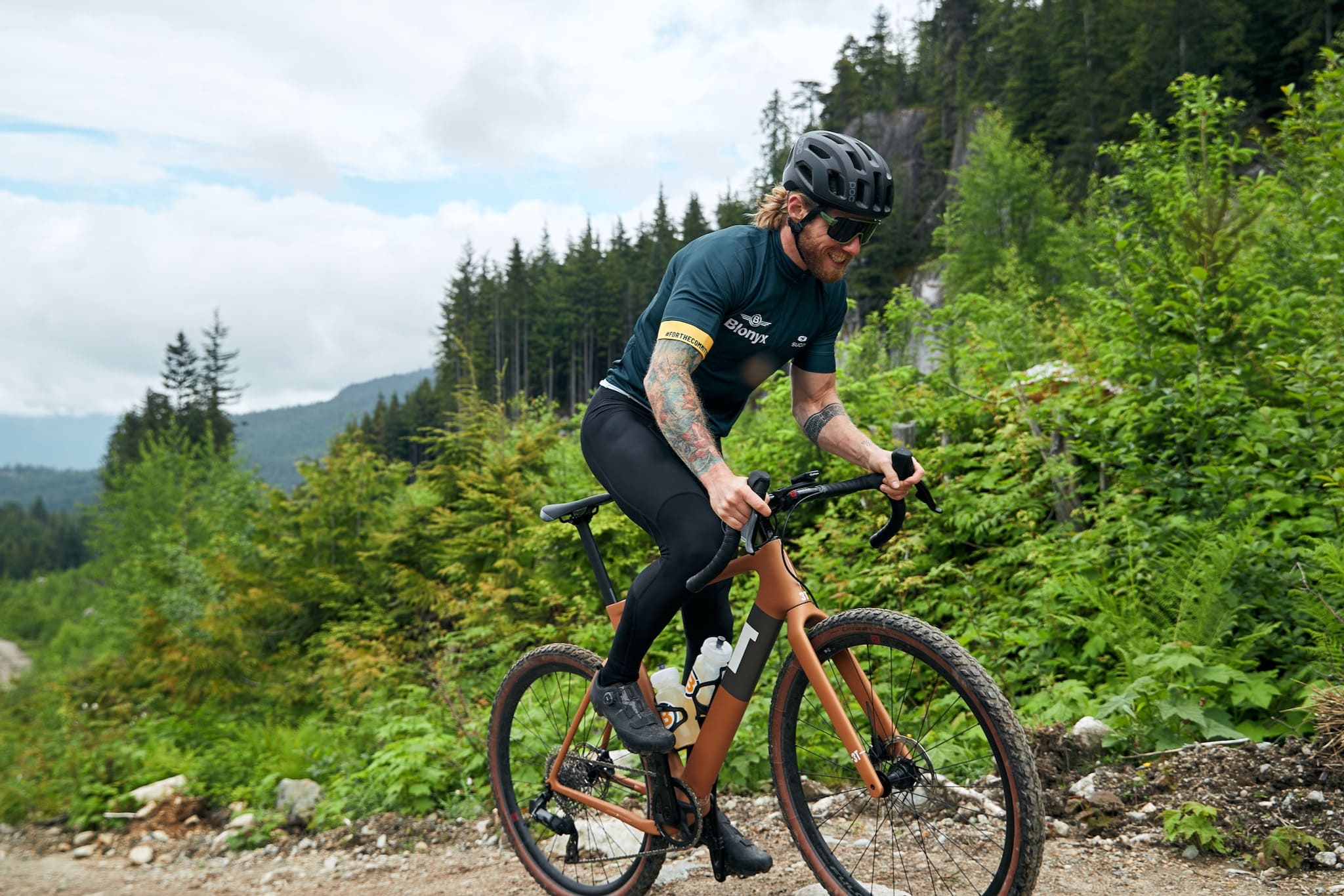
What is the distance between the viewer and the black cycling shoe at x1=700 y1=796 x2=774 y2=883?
2934 mm

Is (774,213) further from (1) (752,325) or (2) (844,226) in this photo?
(1) (752,325)

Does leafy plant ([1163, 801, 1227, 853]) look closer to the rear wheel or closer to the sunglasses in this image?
the rear wheel

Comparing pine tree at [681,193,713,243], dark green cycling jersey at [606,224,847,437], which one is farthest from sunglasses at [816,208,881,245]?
pine tree at [681,193,713,243]

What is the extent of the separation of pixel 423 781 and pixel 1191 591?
4.91m

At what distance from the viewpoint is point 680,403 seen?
2.58 metres

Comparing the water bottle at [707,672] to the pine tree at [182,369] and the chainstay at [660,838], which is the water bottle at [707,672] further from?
the pine tree at [182,369]

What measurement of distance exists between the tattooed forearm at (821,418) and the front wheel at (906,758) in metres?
0.84

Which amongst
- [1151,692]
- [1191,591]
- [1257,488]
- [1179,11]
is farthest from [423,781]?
[1179,11]

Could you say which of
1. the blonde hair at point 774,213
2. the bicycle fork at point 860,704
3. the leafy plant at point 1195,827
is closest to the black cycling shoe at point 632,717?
the bicycle fork at point 860,704

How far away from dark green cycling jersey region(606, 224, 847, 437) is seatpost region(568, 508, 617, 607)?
62cm

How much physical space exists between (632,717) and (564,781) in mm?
803

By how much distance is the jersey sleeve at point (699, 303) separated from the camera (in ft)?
8.57

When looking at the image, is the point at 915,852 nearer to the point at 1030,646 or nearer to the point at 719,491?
the point at 719,491

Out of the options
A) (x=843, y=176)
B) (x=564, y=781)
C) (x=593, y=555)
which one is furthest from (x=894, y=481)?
(x=564, y=781)
